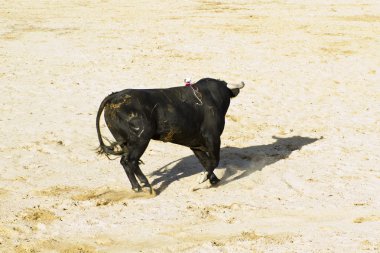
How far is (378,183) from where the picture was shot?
10148 mm

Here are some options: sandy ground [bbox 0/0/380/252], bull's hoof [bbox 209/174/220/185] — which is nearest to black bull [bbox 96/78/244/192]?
bull's hoof [bbox 209/174/220/185]

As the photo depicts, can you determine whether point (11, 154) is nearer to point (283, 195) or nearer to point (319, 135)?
point (283, 195)

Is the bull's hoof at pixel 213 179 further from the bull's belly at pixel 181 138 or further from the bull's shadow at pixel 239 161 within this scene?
the bull's belly at pixel 181 138

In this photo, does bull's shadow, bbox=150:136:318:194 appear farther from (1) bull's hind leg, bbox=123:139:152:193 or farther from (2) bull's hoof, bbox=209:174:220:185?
(1) bull's hind leg, bbox=123:139:152:193

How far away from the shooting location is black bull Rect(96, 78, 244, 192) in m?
9.15

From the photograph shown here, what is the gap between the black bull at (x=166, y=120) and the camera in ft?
30.0

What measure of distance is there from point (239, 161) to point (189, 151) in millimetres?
1062

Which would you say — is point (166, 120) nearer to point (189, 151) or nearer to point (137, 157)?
point (137, 157)

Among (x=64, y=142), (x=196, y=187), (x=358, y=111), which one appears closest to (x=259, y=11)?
(x=358, y=111)

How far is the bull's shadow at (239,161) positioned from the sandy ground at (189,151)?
0.03 m

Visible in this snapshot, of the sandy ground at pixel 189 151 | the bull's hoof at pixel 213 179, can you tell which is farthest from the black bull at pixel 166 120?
the sandy ground at pixel 189 151

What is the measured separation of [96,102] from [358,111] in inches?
230

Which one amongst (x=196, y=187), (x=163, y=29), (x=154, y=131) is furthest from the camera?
(x=163, y=29)

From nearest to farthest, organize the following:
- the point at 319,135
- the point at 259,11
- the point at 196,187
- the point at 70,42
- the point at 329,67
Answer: the point at 196,187, the point at 319,135, the point at 329,67, the point at 70,42, the point at 259,11
